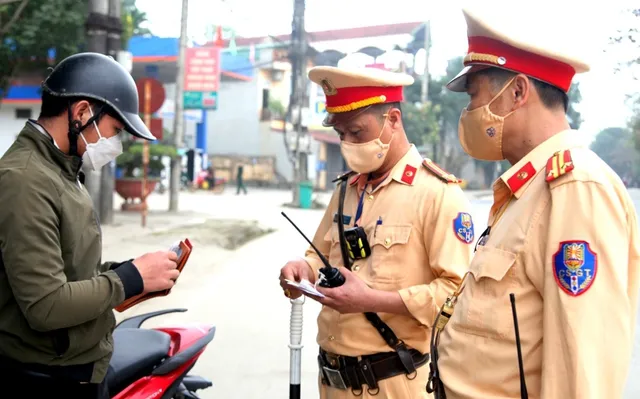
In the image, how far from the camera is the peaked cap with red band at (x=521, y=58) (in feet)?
5.07

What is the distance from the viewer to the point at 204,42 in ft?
140

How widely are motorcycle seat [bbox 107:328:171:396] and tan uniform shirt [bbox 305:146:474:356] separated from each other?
2.67 feet

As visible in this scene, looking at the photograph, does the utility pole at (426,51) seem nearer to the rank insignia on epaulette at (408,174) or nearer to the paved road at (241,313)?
the paved road at (241,313)

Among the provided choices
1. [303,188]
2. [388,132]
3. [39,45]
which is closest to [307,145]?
[303,188]

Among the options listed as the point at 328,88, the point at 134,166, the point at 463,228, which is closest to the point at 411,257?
the point at 463,228

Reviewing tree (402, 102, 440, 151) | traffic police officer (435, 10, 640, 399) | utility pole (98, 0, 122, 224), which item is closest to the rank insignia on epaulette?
traffic police officer (435, 10, 640, 399)

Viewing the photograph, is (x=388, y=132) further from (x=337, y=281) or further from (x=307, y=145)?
(x=307, y=145)

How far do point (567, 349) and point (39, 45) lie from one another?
14.3 m

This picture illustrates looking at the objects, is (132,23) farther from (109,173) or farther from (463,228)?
(463,228)

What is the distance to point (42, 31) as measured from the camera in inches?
522

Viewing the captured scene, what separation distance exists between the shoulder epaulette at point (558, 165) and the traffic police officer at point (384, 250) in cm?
83

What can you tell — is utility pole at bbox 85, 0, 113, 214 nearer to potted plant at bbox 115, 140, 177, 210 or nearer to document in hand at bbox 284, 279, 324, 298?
potted plant at bbox 115, 140, 177, 210

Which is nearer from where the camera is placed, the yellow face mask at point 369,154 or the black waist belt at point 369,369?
the black waist belt at point 369,369

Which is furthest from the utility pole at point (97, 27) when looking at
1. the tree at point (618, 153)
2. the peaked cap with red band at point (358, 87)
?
the tree at point (618, 153)
